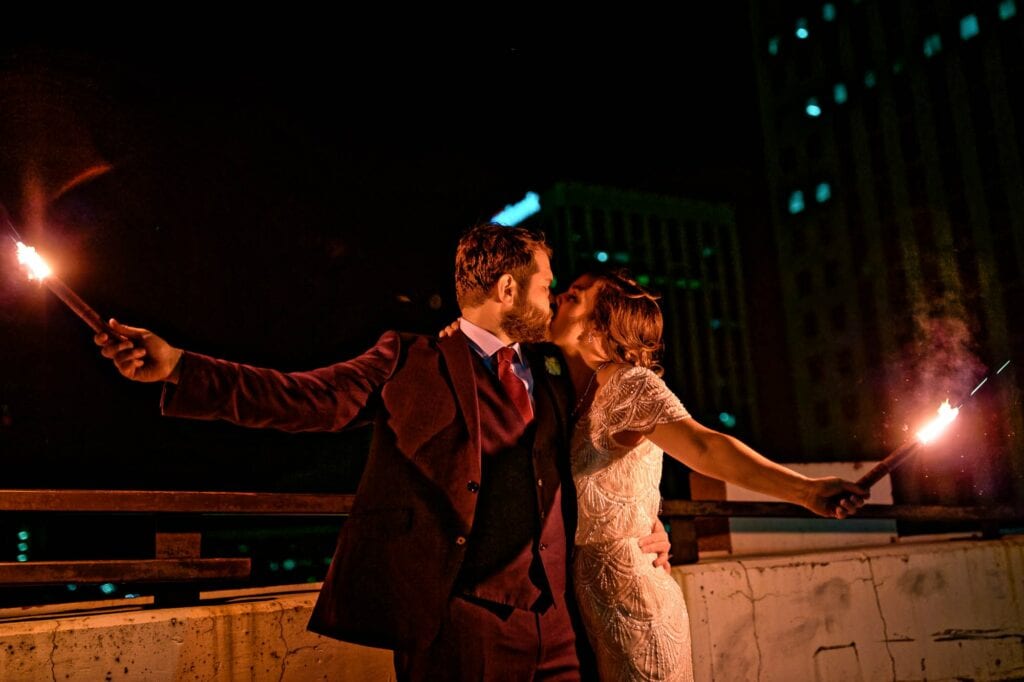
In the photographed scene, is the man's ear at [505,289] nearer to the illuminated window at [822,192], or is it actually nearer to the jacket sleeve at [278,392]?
the jacket sleeve at [278,392]

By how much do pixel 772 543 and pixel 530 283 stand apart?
14.0ft

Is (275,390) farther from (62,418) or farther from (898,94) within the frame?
(62,418)

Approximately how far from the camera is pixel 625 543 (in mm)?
2678

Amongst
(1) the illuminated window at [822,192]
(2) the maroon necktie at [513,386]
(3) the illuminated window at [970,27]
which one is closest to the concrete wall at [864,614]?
(2) the maroon necktie at [513,386]

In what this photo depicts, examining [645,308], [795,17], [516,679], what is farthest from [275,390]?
[795,17]

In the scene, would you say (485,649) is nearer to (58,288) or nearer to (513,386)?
(513,386)

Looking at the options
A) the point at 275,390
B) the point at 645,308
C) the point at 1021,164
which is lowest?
the point at 275,390

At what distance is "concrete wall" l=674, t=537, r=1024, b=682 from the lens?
4461mm

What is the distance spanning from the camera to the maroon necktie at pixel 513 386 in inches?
109

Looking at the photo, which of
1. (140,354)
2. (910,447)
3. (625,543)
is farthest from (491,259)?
(910,447)

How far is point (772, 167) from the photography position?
77.9 meters

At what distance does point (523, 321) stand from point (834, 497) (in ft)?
4.10

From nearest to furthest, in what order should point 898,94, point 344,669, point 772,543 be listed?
point 344,669 → point 772,543 → point 898,94

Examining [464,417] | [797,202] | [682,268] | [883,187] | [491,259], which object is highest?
[682,268]
